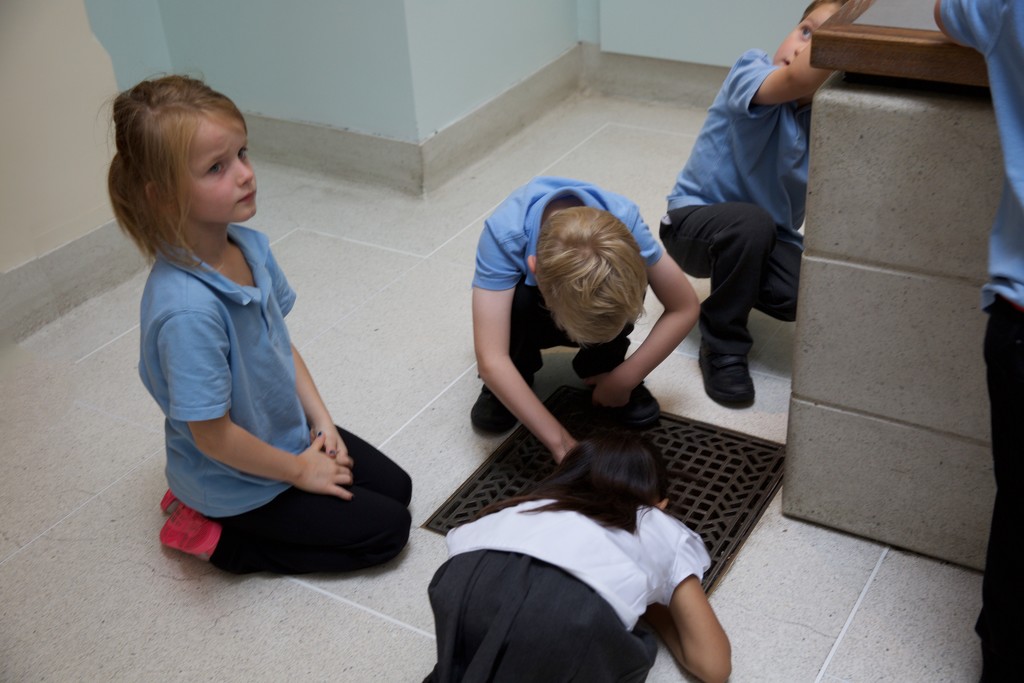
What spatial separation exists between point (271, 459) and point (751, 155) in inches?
44.3

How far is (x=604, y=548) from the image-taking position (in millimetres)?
Answer: 1391

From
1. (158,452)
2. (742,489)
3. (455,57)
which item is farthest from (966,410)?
(455,57)

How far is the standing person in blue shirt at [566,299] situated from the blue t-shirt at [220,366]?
1.16ft

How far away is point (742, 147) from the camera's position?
85.6 inches

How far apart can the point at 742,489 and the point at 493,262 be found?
1.92 feet

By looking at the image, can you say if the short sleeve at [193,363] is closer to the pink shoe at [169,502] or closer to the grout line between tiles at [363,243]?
the pink shoe at [169,502]

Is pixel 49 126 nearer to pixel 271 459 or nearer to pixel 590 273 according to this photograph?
pixel 271 459

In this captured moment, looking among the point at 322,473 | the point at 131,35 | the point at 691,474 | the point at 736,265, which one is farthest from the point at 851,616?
the point at 131,35

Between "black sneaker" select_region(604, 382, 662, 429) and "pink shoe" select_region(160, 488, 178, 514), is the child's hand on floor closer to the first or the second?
"pink shoe" select_region(160, 488, 178, 514)

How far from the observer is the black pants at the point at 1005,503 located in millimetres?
1198

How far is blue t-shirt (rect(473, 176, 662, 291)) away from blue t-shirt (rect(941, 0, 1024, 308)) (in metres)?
0.75

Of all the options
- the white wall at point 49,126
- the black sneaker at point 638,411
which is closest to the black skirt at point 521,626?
the black sneaker at point 638,411

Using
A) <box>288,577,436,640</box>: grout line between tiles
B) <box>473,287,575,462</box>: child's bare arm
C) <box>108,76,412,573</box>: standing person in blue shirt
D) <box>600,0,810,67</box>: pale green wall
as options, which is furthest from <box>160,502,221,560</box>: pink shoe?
<box>600,0,810,67</box>: pale green wall

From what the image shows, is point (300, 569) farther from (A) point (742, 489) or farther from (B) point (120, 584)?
(A) point (742, 489)
